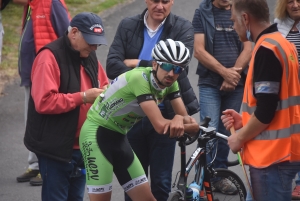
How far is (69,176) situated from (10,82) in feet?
20.9

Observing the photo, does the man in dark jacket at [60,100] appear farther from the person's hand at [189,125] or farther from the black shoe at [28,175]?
the black shoe at [28,175]

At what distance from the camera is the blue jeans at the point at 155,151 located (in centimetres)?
599

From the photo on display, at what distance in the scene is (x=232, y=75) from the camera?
6.93m

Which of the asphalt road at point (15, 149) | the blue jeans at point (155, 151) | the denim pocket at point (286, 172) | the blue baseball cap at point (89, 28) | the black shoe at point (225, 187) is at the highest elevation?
the blue baseball cap at point (89, 28)

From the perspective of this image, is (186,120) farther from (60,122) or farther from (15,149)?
(15,149)

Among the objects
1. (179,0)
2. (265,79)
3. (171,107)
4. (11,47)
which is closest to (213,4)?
(171,107)

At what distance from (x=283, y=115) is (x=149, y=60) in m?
1.97

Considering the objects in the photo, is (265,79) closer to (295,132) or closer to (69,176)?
(295,132)

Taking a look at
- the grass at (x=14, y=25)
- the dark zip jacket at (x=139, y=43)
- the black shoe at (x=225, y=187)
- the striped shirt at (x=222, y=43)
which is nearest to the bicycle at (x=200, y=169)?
the black shoe at (x=225, y=187)

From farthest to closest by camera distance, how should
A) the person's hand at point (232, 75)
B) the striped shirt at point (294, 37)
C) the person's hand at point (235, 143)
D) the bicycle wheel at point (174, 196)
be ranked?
the person's hand at point (232, 75)
the striped shirt at point (294, 37)
the bicycle wheel at point (174, 196)
the person's hand at point (235, 143)

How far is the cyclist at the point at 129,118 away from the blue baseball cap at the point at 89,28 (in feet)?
1.19

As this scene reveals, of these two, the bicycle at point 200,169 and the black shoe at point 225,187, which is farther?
the black shoe at point 225,187

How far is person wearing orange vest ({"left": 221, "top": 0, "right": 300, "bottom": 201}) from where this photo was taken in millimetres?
4211

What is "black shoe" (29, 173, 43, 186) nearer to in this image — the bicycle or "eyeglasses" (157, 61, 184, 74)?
the bicycle
